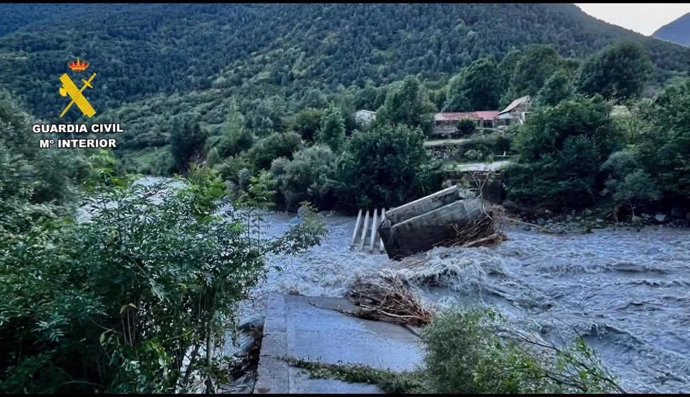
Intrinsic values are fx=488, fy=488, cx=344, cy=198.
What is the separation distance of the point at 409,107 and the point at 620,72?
1348 cm

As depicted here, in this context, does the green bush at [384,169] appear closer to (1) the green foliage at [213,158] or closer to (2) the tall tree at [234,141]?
(1) the green foliage at [213,158]

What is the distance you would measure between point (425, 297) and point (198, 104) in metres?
40.0

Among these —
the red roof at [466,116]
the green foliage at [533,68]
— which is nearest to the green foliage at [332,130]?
the red roof at [466,116]

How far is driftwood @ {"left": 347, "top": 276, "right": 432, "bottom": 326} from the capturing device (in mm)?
7508

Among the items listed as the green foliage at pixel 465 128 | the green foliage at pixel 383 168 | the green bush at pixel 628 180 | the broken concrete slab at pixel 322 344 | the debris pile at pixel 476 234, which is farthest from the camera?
the green foliage at pixel 465 128

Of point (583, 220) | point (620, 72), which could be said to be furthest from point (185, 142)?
point (620, 72)

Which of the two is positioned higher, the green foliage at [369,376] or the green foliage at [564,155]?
the green foliage at [564,155]

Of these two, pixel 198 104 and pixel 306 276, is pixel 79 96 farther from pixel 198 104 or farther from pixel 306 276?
pixel 198 104

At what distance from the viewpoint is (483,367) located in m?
3.73

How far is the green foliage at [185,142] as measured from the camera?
28200 millimetres

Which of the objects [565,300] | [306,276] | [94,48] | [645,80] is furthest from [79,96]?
[645,80]

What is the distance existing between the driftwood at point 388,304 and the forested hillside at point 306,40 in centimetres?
2205

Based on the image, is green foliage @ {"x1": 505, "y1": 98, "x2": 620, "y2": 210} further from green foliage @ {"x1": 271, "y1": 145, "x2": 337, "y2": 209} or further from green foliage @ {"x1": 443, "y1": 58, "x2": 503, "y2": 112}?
green foliage @ {"x1": 443, "y1": 58, "x2": 503, "y2": 112}

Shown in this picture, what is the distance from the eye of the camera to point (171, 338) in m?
4.36
